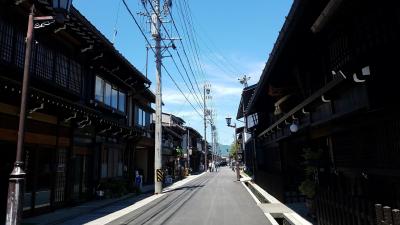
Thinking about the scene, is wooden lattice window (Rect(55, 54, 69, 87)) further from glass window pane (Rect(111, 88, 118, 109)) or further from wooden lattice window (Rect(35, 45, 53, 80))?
glass window pane (Rect(111, 88, 118, 109))

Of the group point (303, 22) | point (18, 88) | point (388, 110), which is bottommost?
point (388, 110)

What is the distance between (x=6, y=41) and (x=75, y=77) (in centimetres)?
551

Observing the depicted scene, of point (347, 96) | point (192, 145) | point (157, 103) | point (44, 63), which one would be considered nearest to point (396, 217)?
point (347, 96)

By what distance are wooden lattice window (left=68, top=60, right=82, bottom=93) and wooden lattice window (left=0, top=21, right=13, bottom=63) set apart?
4569 mm

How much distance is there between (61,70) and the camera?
16906 millimetres

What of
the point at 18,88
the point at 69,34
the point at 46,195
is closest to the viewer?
the point at 18,88

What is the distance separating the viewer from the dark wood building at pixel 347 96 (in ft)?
21.3

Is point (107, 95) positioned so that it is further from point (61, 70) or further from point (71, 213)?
point (71, 213)

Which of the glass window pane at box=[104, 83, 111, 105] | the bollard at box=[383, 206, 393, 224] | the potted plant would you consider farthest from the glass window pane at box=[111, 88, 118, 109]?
the bollard at box=[383, 206, 393, 224]

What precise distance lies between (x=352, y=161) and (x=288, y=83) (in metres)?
6.95

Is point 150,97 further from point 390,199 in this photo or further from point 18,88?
point 390,199

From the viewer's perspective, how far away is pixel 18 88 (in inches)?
446

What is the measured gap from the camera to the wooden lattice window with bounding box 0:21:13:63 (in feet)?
41.4

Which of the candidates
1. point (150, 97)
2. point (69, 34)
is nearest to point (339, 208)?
point (69, 34)
